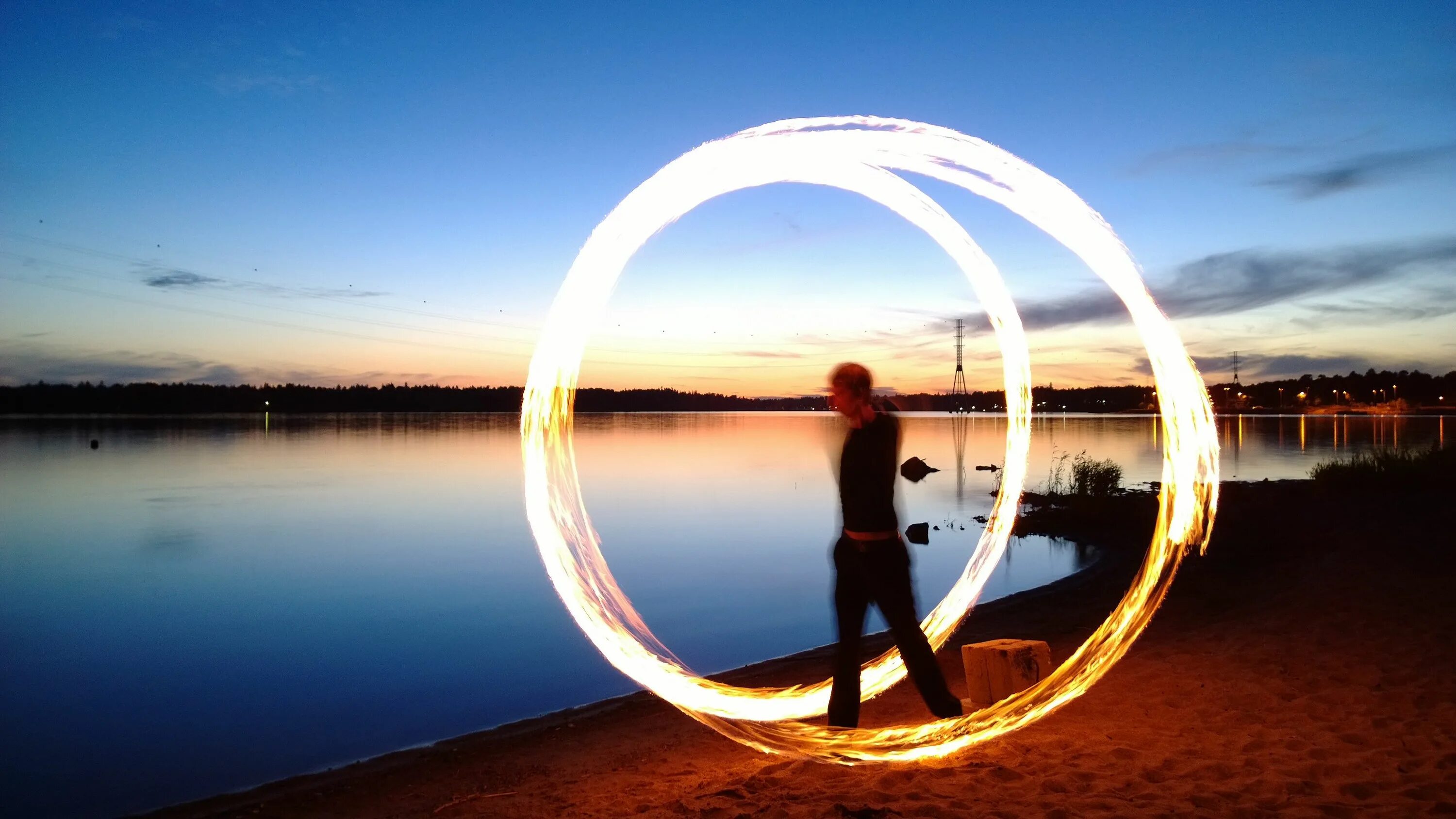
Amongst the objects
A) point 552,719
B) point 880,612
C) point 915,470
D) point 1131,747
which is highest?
point 880,612

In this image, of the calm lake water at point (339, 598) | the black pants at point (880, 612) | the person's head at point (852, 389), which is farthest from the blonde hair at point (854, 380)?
the black pants at point (880, 612)

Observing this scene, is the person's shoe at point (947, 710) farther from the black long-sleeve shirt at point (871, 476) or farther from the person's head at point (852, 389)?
the person's head at point (852, 389)

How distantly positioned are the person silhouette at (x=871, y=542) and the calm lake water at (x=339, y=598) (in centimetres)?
37

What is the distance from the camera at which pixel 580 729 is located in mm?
7199

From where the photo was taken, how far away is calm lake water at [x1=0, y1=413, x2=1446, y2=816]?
25.8 ft

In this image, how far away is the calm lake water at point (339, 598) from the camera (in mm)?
7863

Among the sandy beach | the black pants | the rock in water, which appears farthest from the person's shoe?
the rock in water

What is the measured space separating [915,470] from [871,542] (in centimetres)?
2856

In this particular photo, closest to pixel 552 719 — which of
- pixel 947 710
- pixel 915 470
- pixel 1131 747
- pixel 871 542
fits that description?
pixel 947 710

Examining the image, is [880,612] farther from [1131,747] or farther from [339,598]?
[339,598]

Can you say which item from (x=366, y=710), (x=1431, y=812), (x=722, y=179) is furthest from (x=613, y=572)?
(x=1431, y=812)

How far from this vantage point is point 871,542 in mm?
4668

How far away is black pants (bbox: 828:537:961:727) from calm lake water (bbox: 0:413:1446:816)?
0.64 m

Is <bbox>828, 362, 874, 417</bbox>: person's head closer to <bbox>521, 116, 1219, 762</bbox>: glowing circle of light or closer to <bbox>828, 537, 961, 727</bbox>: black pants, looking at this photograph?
<bbox>828, 537, 961, 727</bbox>: black pants
